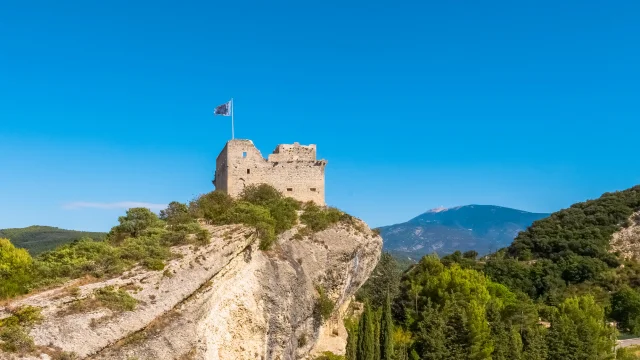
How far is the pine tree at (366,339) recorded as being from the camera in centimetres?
3703

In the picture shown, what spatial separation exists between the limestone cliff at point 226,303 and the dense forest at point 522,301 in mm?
4380

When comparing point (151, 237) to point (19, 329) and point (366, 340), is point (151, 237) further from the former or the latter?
point (366, 340)

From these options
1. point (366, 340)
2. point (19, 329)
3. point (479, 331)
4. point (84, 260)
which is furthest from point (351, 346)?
point (19, 329)

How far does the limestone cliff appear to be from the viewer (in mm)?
21078

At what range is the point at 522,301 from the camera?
55.7 m

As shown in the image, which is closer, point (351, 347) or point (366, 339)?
point (351, 347)

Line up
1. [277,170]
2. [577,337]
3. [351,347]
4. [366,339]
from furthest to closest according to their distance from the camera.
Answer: [577,337] < [277,170] < [366,339] < [351,347]

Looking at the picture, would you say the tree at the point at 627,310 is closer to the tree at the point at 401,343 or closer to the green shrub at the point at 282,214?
the tree at the point at 401,343

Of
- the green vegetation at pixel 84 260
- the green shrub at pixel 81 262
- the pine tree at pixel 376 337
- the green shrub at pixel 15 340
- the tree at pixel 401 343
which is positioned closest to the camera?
the green shrub at pixel 15 340

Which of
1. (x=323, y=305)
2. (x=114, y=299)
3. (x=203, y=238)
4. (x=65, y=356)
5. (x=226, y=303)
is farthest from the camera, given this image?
(x=323, y=305)

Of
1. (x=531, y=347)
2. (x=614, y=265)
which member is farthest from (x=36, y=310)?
(x=614, y=265)

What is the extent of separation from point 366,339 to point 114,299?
67.5 feet

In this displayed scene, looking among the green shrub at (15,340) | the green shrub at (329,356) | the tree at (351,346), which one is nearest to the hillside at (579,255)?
the tree at (351,346)

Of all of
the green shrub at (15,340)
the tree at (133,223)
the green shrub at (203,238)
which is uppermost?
the tree at (133,223)
